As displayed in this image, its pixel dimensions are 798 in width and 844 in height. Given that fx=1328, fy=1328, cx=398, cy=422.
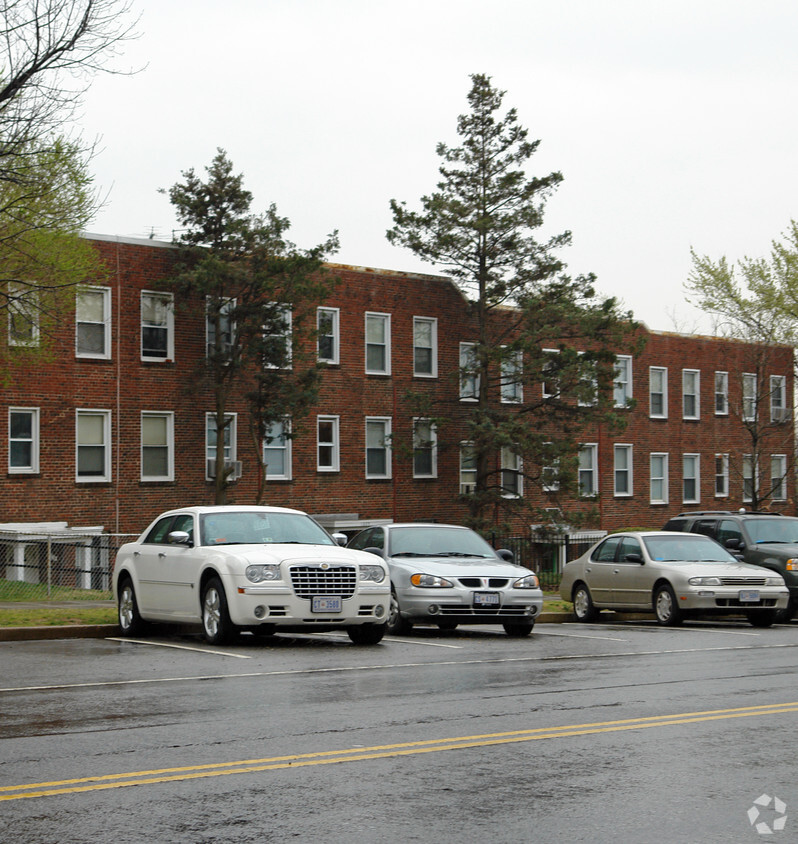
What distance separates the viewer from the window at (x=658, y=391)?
5000 cm

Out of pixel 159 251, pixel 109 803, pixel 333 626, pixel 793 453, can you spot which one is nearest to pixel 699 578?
pixel 333 626

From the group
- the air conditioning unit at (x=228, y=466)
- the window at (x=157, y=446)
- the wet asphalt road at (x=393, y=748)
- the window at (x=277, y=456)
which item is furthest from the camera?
the window at (x=277, y=456)

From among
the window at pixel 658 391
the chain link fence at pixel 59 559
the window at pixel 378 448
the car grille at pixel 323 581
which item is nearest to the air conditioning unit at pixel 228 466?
the chain link fence at pixel 59 559

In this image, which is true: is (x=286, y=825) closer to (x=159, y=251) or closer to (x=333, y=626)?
(x=333, y=626)

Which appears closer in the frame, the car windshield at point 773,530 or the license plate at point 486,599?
the license plate at point 486,599

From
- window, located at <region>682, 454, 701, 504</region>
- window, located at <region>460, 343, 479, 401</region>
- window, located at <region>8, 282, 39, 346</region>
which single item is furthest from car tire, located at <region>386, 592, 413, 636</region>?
window, located at <region>682, 454, 701, 504</region>

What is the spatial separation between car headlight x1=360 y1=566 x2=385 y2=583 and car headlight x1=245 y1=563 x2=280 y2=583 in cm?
103

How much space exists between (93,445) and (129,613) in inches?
711

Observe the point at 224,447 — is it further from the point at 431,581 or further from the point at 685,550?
the point at 431,581

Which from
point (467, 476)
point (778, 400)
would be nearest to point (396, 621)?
point (467, 476)

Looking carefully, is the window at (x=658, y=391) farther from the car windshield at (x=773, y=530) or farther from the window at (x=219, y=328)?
the car windshield at (x=773, y=530)

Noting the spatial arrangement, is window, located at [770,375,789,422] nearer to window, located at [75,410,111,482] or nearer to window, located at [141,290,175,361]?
window, located at [141,290,175,361]

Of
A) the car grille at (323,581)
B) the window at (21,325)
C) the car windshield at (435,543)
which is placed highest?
the window at (21,325)

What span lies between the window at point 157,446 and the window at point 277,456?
288cm
